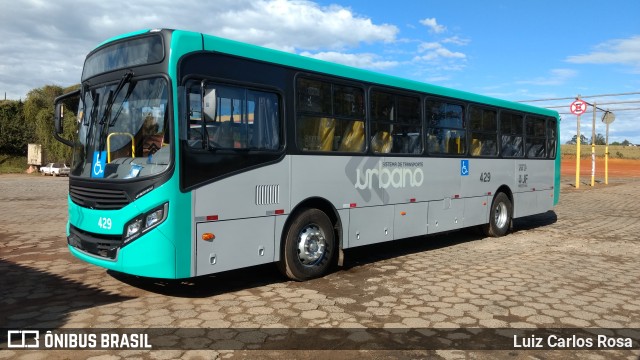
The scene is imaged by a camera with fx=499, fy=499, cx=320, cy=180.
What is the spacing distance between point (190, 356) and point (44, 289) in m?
3.21

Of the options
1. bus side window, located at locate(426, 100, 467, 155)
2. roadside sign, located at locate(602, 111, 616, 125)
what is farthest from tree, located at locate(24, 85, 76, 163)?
roadside sign, located at locate(602, 111, 616, 125)

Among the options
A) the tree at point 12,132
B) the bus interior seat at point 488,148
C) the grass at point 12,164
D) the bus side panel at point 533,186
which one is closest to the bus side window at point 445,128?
the bus interior seat at point 488,148

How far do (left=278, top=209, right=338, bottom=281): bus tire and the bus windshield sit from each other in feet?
6.78

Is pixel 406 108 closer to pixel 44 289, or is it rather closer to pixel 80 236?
pixel 80 236

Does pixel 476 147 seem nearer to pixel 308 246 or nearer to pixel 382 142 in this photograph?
pixel 382 142

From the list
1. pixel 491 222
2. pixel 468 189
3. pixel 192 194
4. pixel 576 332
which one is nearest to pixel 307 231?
pixel 192 194

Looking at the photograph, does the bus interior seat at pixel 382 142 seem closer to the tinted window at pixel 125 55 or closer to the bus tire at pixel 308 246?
the bus tire at pixel 308 246

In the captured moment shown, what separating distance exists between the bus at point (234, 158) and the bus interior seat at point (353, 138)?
0.02 m

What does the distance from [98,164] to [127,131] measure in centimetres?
61

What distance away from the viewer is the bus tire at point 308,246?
21.9ft

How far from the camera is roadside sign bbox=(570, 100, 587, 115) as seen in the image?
1040 inches

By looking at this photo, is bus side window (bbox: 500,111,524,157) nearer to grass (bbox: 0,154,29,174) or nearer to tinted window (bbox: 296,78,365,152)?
tinted window (bbox: 296,78,365,152)

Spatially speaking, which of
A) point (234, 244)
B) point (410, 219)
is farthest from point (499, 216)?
point (234, 244)

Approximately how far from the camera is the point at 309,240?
692cm
